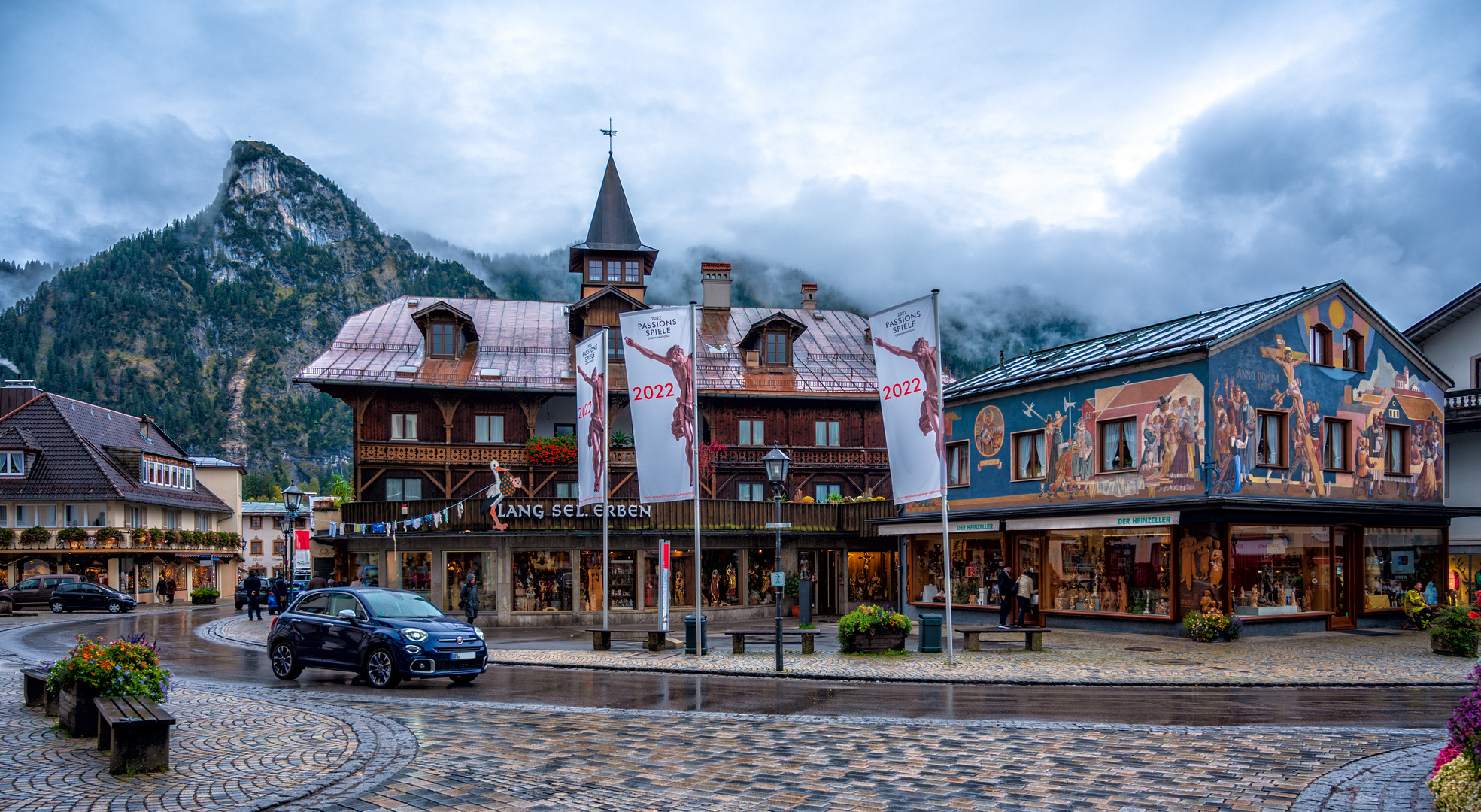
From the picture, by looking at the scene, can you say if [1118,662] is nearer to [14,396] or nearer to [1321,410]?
[1321,410]

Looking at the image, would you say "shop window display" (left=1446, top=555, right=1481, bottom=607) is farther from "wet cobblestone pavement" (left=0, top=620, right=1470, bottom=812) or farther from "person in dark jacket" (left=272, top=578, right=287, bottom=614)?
"person in dark jacket" (left=272, top=578, right=287, bottom=614)

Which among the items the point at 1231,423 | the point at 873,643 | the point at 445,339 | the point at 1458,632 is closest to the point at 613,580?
the point at 873,643

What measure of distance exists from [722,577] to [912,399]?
58.5 feet

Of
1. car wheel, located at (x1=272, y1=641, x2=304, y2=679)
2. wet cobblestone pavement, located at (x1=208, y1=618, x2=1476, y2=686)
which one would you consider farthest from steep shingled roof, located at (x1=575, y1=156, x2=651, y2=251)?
car wheel, located at (x1=272, y1=641, x2=304, y2=679)

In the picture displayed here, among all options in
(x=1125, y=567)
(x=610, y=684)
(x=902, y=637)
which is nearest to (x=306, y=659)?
(x=610, y=684)

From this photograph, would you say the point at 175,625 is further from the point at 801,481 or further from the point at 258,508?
the point at 258,508

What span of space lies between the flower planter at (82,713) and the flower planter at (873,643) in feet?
48.6

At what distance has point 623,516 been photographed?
35750mm

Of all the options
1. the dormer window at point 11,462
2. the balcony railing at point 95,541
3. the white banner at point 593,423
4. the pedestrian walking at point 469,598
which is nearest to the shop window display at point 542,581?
the pedestrian walking at point 469,598

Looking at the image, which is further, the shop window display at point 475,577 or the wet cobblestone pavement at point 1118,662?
the shop window display at point 475,577

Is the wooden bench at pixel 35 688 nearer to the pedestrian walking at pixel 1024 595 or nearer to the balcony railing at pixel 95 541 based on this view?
the pedestrian walking at pixel 1024 595

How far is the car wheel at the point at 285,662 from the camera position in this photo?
746 inches

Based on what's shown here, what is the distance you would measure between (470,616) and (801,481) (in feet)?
61.0

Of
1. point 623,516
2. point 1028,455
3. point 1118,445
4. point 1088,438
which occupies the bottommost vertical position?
point 623,516
